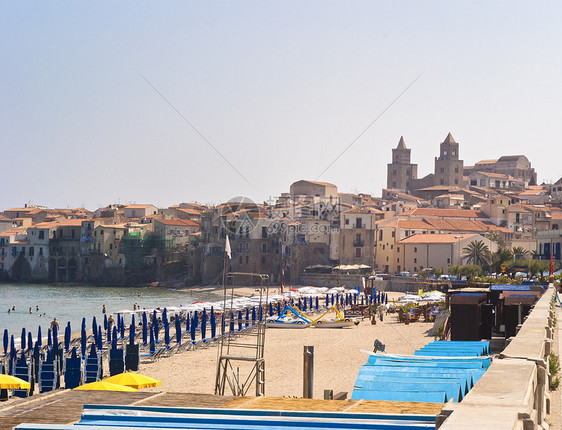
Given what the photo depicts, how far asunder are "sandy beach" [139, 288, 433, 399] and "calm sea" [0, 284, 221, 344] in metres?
19.3

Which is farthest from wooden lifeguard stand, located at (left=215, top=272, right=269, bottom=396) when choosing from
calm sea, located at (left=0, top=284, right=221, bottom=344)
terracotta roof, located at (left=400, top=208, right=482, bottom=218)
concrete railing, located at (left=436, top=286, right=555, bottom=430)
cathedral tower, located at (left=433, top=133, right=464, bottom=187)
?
cathedral tower, located at (left=433, top=133, right=464, bottom=187)

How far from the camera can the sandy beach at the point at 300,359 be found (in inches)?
816

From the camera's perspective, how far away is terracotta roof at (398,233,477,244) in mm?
69938

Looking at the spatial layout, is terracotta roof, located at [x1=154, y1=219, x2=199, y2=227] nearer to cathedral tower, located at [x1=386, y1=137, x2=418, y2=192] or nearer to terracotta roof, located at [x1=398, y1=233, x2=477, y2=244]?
terracotta roof, located at [x1=398, y1=233, x2=477, y2=244]

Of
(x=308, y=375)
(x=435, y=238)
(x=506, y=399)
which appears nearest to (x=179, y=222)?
(x=435, y=238)

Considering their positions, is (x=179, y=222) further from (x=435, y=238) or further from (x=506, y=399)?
(x=506, y=399)

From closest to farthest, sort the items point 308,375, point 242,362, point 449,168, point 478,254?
point 308,375
point 242,362
point 478,254
point 449,168

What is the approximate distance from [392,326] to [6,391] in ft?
70.3

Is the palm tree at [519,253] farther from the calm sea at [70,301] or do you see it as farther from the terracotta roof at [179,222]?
the terracotta roof at [179,222]

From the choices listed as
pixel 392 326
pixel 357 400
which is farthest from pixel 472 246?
pixel 357 400

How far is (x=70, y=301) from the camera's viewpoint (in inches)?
2677

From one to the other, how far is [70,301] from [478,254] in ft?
118

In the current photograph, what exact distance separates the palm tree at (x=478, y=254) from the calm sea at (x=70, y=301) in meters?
22.5

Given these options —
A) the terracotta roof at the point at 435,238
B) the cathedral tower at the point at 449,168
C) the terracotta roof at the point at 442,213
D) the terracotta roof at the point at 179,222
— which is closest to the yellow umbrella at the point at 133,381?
the terracotta roof at the point at 435,238
